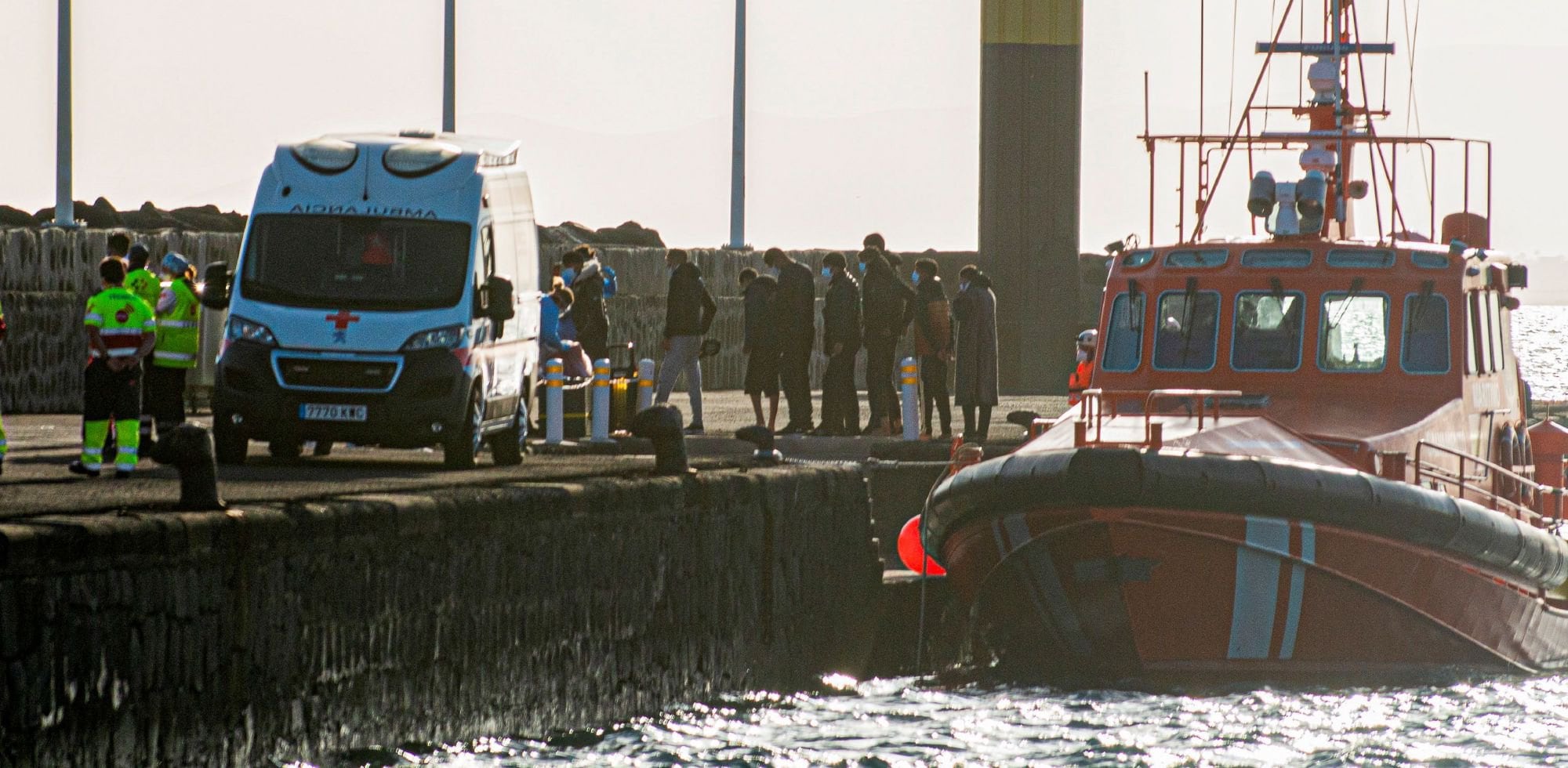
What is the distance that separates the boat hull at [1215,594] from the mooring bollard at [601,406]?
5.81m

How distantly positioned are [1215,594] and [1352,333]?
287cm

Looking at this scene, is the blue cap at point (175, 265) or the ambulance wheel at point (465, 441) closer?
the ambulance wheel at point (465, 441)

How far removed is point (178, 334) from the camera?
1845 centimetres

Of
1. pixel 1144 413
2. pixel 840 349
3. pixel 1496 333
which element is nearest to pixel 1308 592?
pixel 1144 413

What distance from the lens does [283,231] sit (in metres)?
17.0

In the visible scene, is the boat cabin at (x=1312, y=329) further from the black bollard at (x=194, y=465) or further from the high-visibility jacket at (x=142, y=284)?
the black bollard at (x=194, y=465)

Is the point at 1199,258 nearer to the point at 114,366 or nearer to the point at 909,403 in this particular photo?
the point at 909,403

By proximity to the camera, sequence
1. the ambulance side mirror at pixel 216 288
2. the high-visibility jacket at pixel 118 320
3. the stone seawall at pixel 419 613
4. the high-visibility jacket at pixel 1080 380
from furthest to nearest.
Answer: the high-visibility jacket at pixel 1080 380 < the ambulance side mirror at pixel 216 288 < the high-visibility jacket at pixel 118 320 < the stone seawall at pixel 419 613

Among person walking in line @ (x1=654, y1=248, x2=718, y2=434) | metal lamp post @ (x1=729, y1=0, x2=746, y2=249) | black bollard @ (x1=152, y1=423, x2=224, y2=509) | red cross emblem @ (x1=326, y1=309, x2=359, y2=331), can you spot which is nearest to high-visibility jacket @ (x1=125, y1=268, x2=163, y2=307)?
red cross emblem @ (x1=326, y1=309, x2=359, y2=331)

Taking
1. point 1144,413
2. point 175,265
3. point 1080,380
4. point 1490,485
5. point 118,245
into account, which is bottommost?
point 1490,485

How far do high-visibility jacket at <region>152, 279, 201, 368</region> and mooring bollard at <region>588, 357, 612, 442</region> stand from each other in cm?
383

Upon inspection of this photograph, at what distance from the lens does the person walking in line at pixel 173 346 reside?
18.2 m

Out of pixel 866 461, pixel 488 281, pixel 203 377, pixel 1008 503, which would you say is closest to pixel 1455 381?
pixel 1008 503

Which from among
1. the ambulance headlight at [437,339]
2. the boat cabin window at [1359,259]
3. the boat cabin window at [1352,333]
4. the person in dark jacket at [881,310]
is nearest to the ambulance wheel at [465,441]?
the ambulance headlight at [437,339]
